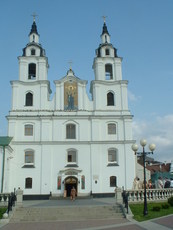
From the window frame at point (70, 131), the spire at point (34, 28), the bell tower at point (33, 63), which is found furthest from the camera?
the spire at point (34, 28)

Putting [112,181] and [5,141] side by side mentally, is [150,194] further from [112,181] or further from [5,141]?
[5,141]

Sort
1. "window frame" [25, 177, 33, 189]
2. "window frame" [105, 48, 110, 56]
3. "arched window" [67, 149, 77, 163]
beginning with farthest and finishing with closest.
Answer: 1. "window frame" [105, 48, 110, 56]
2. "arched window" [67, 149, 77, 163]
3. "window frame" [25, 177, 33, 189]

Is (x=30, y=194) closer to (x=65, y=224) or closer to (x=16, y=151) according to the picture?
(x=16, y=151)

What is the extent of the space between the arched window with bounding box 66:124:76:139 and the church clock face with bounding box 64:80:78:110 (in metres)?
2.50

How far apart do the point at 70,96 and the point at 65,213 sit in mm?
22315

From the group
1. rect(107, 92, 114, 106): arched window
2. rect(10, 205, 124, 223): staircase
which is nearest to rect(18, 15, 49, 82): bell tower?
rect(107, 92, 114, 106): arched window

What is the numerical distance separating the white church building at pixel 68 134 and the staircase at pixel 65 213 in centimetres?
1517

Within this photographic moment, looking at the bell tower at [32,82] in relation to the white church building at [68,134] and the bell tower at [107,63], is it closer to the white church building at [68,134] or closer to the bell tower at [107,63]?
the white church building at [68,134]

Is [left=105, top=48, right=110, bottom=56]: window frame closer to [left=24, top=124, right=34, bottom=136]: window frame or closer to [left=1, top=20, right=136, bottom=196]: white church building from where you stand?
[left=1, top=20, right=136, bottom=196]: white church building

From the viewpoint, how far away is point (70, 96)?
39.9 metres

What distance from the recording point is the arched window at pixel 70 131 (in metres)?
38.6

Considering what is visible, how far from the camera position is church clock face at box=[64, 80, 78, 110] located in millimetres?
39625

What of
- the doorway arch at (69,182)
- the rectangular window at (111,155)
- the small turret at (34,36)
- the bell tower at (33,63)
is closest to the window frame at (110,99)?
the rectangular window at (111,155)

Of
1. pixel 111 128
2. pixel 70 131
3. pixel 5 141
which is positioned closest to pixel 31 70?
pixel 70 131
